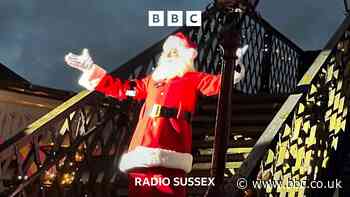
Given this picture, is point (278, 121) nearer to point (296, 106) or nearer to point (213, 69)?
point (296, 106)

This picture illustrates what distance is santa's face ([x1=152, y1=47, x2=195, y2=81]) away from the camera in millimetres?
5648

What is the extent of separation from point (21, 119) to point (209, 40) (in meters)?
2.60

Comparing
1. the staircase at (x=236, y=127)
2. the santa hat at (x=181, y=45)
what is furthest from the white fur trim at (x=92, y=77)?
the staircase at (x=236, y=127)

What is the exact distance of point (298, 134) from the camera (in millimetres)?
4988

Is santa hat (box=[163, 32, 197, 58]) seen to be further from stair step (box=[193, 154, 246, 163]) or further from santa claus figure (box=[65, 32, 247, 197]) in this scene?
stair step (box=[193, 154, 246, 163])

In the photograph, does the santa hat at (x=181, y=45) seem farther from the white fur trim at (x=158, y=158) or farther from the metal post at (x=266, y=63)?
the metal post at (x=266, y=63)

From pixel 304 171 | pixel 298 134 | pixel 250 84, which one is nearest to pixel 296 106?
pixel 298 134

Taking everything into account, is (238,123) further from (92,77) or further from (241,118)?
(92,77)

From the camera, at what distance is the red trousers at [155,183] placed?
5211 millimetres

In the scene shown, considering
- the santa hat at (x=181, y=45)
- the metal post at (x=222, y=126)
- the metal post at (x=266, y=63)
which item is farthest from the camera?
the metal post at (x=266, y=63)

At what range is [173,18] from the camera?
21.3 feet

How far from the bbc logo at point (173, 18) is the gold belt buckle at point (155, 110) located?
0.98 metres

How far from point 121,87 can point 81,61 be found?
484 millimetres

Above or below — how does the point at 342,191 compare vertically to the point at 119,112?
below
